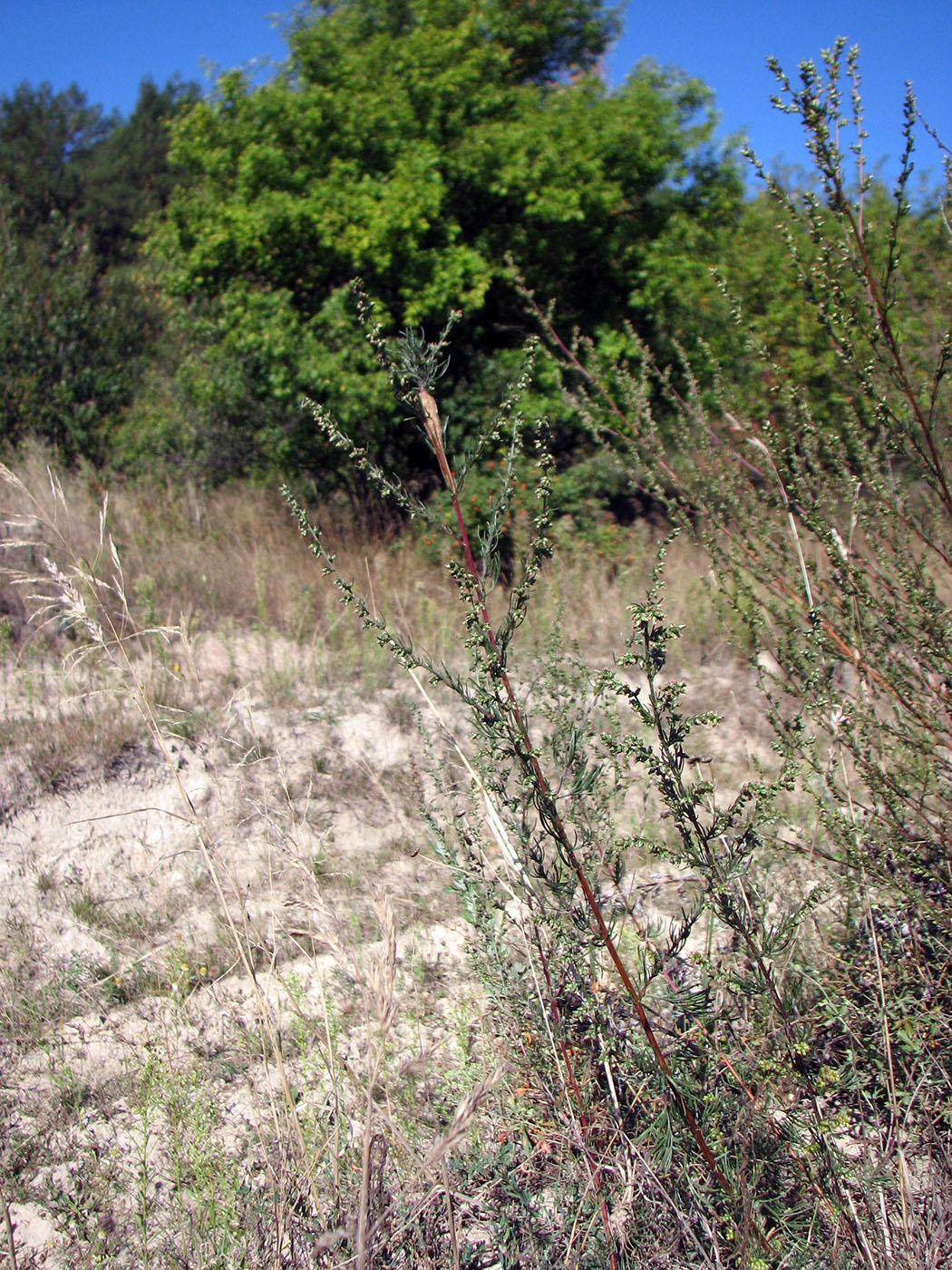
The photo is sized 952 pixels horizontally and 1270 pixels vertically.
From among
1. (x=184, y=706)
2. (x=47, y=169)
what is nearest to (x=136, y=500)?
(x=184, y=706)

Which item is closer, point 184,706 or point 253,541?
point 184,706

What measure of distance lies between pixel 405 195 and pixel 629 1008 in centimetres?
732

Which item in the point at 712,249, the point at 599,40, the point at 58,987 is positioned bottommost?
the point at 58,987


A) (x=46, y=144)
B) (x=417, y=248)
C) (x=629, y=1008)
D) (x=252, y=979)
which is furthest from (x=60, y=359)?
(x=46, y=144)

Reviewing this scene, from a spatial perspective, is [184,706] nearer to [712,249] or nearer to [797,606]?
[797,606]

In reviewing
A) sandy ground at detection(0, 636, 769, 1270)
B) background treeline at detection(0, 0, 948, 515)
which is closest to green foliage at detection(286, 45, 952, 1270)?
sandy ground at detection(0, 636, 769, 1270)

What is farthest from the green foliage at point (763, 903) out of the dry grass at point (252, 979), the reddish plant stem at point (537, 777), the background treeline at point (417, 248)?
the background treeline at point (417, 248)

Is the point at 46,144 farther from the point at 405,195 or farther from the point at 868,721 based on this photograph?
the point at 868,721

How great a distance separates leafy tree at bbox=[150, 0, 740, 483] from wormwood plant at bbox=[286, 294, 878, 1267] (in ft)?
19.8

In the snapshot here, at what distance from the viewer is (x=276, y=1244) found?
1651mm

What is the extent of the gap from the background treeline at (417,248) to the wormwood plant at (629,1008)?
5795 mm

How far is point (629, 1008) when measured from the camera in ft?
6.73

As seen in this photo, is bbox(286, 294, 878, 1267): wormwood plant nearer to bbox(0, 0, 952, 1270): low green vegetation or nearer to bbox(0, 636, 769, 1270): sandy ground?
bbox(0, 0, 952, 1270): low green vegetation

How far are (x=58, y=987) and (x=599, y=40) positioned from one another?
10631 millimetres
